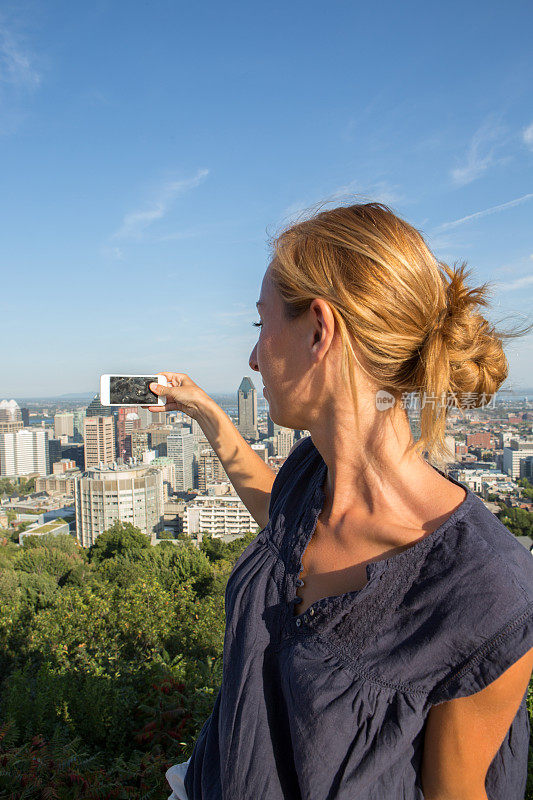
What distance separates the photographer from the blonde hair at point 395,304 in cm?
69

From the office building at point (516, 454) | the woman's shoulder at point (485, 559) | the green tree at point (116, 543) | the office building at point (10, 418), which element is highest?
the office building at point (10, 418)

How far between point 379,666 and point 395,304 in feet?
1.54

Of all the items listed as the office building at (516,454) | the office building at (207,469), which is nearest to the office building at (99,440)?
the office building at (207,469)

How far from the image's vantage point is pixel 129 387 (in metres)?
1.40

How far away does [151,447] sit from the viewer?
56188 millimetres

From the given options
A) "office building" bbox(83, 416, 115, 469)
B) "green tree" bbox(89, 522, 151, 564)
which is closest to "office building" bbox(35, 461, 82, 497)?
"office building" bbox(83, 416, 115, 469)

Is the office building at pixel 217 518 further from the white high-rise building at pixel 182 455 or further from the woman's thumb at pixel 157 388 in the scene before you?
the woman's thumb at pixel 157 388

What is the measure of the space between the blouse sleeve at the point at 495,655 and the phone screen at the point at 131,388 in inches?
40.0

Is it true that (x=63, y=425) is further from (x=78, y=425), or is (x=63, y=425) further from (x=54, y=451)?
(x=54, y=451)

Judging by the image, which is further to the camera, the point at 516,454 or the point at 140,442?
the point at 140,442

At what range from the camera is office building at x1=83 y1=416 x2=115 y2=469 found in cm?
4818

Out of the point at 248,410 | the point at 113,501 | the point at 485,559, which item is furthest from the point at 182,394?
the point at 248,410

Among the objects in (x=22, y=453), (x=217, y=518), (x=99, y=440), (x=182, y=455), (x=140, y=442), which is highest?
(x=99, y=440)

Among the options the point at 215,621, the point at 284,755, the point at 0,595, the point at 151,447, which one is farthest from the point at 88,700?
the point at 151,447
